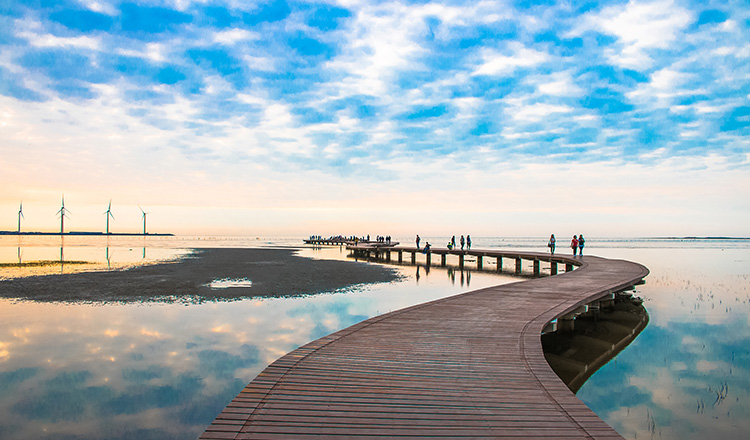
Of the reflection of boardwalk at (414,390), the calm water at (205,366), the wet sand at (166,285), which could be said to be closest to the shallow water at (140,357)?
the calm water at (205,366)

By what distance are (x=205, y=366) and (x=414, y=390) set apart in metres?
Result: 5.38

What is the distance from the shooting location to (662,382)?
8.73 m

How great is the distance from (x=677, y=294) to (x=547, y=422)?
19806 mm

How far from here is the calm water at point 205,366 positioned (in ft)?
21.9

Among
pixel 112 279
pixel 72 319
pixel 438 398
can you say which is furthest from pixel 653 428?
pixel 112 279

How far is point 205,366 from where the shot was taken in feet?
29.2

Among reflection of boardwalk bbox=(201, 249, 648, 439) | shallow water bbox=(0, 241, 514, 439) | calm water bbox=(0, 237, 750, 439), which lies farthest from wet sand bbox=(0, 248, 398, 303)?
reflection of boardwalk bbox=(201, 249, 648, 439)

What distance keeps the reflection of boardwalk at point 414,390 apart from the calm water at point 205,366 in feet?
6.33

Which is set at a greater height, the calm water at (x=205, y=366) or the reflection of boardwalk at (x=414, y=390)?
the reflection of boardwalk at (x=414, y=390)

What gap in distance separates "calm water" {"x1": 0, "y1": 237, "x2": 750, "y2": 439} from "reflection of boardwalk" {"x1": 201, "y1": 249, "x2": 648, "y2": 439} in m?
1.93

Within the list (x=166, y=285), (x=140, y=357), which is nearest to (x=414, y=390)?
(x=140, y=357)

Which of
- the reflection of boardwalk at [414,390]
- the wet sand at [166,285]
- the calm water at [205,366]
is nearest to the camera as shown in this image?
the reflection of boardwalk at [414,390]

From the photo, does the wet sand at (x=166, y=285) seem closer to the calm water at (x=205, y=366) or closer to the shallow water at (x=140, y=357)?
the shallow water at (x=140, y=357)

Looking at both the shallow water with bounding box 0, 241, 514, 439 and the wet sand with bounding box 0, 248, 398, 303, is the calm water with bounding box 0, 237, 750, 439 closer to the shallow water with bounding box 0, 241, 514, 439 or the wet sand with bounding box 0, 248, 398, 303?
the shallow water with bounding box 0, 241, 514, 439
